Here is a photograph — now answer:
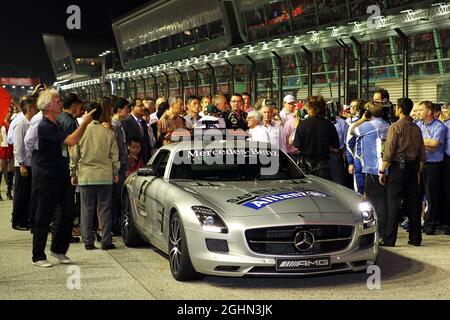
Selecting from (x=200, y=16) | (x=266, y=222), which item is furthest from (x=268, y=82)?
(x=200, y=16)

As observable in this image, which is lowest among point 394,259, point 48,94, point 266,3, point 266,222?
point 394,259

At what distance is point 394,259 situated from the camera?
8648mm

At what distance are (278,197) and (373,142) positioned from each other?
125 inches

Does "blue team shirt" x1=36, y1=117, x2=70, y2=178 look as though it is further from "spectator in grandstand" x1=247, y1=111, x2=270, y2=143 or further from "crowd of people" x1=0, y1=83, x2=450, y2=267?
"spectator in grandstand" x1=247, y1=111, x2=270, y2=143

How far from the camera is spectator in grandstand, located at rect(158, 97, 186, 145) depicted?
41.5 ft

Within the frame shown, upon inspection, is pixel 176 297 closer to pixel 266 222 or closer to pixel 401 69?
pixel 266 222

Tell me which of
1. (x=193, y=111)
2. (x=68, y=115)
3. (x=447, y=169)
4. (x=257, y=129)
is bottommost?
(x=447, y=169)

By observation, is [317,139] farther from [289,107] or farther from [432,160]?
[289,107]

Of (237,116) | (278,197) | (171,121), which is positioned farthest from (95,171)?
(237,116)

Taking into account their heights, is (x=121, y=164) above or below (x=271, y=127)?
below

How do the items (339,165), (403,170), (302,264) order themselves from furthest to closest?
(339,165)
(403,170)
(302,264)

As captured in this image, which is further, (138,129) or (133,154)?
(138,129)

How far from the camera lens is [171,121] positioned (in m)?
12.7
